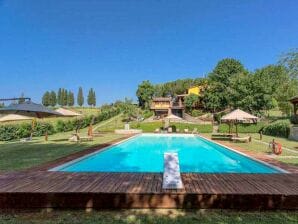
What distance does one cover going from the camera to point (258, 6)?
23.2m

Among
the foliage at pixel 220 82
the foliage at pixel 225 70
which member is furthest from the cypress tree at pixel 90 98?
the foliage at pixel 225 70

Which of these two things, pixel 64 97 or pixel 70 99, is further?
pixel 70 99

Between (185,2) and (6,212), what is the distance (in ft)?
80.9

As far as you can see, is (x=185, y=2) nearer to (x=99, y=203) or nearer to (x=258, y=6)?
(x=258, y=6)

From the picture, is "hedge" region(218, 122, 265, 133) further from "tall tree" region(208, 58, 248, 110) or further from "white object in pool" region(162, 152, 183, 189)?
"white object in pool" region(162, 152, 183, 189)

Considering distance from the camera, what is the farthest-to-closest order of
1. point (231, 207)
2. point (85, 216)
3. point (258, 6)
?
1. point (258, 6)
2. point (231, 207)
3. point (85, 216)

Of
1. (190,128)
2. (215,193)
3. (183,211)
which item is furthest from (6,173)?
(190,128)

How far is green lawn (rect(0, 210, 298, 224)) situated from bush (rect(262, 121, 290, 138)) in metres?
21.2

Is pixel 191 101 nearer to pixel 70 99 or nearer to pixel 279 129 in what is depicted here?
pixel 279 129

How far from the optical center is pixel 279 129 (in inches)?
1023

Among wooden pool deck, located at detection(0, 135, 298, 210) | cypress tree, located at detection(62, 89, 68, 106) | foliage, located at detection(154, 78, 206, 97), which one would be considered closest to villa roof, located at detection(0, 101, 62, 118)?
wooden pool deck, located at detection(0, 135, 298, 210)

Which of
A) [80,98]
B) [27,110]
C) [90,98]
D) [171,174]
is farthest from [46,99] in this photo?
[171,174]

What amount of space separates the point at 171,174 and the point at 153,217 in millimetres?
1354

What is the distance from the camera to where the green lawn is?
199 inches
